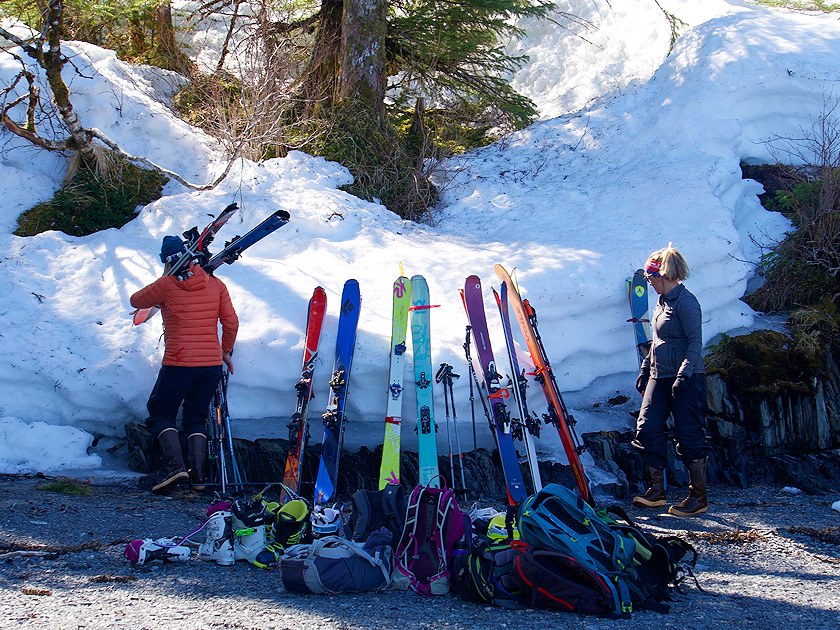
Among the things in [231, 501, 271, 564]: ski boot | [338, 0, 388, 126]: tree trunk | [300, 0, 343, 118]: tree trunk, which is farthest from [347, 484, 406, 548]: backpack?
[300, 0, 343, 118]: tree trunk

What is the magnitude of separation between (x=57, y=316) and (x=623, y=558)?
5478 mm

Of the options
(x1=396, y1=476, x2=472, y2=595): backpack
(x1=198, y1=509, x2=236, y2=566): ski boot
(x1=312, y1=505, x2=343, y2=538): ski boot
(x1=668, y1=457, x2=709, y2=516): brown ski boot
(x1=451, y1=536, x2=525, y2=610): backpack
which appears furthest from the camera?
(x1=668, y1=457, x2=709, y2=516): brown ski boot

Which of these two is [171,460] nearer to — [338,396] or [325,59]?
[338,396]

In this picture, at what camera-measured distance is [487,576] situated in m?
2.99

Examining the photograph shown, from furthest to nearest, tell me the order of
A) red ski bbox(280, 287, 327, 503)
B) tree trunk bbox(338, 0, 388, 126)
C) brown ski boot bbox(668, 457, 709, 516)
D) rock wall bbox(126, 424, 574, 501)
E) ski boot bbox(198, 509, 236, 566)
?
tree trunk bbox(338, 0, 388, 126) → rock wall bbox(126, 424, 574, 501) → red ski bbox(280, 287, 327, 503) → brown ski boot bbox(668, 457, 709, 516) → ski boot bbox(198, 509, 236, 566)

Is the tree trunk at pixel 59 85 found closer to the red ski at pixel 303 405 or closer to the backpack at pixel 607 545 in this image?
the red ski at pixel 303 405

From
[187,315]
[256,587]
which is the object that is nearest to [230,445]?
[187,315]

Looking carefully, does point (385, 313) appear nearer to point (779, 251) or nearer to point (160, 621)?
point (160, 621)

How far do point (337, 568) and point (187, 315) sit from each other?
273 cm

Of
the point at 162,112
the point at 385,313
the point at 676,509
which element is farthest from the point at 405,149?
the point at 676,509

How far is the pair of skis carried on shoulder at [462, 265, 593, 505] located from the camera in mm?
4844

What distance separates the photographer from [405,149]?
981 centimetres

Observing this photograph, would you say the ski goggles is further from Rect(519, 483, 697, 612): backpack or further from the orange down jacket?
the orange down jacket

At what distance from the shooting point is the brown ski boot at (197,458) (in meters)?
4.86
